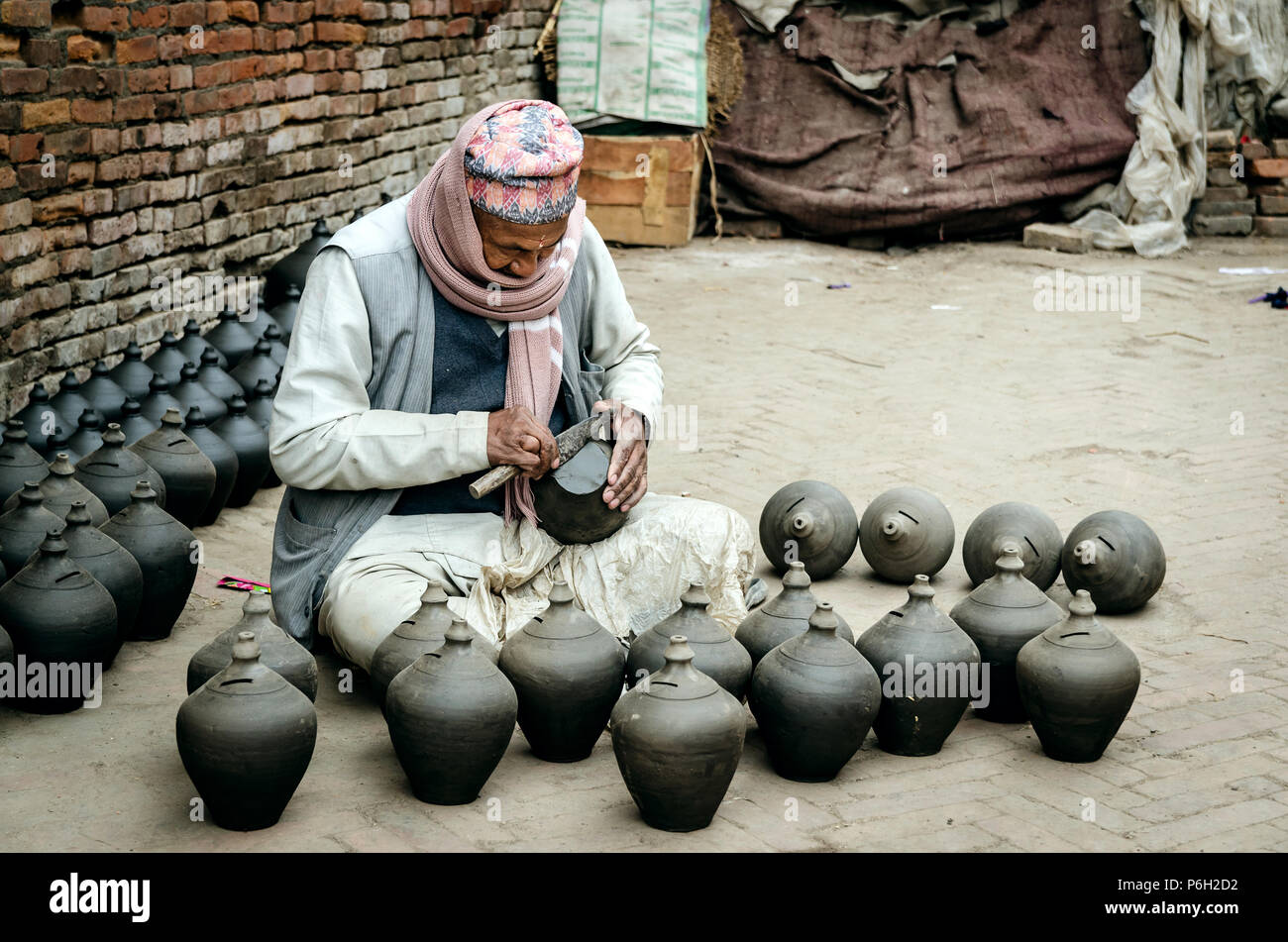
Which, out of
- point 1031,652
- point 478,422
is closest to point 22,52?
point 478,422

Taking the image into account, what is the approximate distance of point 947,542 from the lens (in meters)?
4.85

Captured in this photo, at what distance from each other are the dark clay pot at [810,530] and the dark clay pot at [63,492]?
7.09ft

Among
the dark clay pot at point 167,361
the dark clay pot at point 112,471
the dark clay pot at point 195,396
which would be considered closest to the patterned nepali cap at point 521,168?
the dark clay pot at point 112,471

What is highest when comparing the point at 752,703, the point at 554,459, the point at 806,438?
the point at 554,459

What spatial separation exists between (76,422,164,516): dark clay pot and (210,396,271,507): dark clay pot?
0.75 meters

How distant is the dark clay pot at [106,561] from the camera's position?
400cm

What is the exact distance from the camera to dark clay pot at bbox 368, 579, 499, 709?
11.6ft

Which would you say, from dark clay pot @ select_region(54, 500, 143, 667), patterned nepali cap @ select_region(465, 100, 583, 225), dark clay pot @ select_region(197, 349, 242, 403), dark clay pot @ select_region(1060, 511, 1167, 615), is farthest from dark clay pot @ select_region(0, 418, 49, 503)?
dark clay pot @ select_region(1060, 511, 1167, 615)

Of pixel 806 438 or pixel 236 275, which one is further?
pixel 236 275

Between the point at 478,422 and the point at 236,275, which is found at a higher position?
the point at 478,422

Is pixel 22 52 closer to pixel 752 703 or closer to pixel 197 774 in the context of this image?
pixel 197 774

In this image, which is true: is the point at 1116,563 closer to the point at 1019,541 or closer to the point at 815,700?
the point at 1019,541

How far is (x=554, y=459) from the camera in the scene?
3.92m

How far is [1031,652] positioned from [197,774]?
2.03 m
